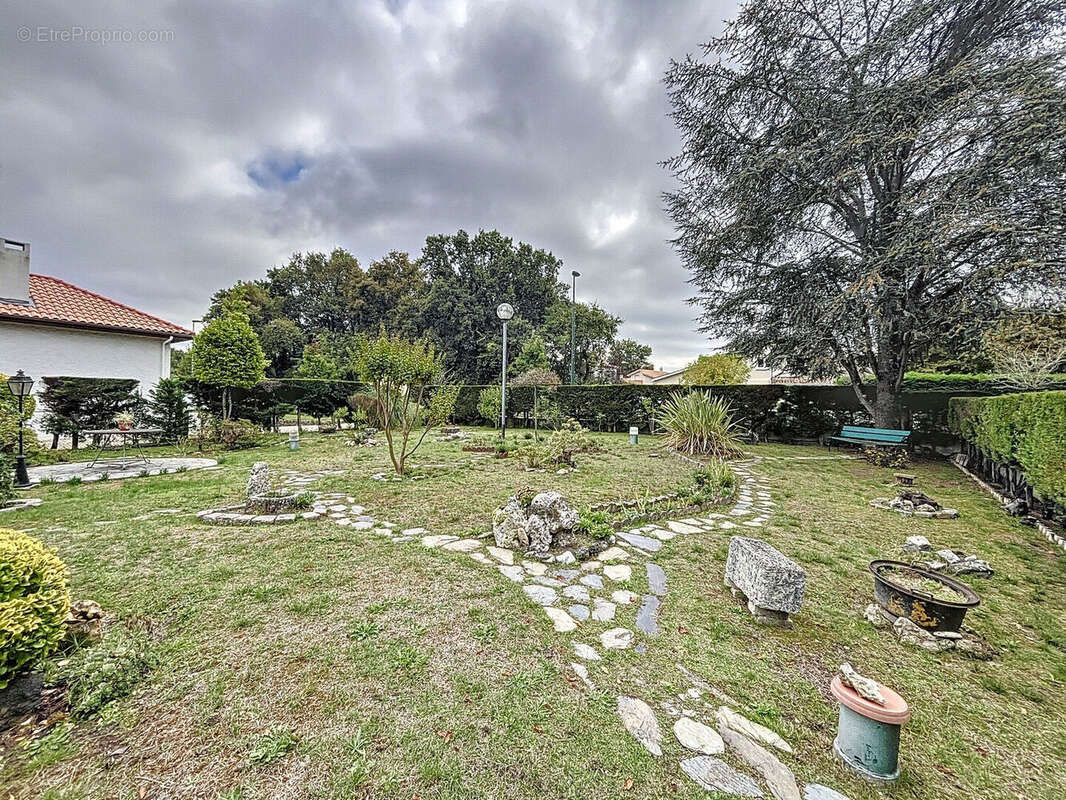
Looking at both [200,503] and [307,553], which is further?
[200,503]

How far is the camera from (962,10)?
22.6 ft

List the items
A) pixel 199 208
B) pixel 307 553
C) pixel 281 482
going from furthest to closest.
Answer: pixel 199 208 < pixel 281 482 < pixel 307 553

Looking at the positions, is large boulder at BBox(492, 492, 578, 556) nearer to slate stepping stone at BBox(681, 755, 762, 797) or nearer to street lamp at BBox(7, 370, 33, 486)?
slate stepping stone at BBox(681, 755, 762, 797)

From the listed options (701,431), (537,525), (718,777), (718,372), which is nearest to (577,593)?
(537,525)

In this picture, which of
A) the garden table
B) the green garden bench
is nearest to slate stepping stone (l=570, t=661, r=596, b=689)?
the garden table

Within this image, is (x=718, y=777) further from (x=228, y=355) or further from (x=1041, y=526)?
(x=228, y=355)

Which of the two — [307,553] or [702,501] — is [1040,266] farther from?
[307,553]

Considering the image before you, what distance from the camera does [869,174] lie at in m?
8.02

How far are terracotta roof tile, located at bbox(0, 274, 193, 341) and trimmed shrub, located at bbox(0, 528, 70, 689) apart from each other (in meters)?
10.5

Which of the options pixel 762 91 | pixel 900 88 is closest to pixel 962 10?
pixel 900 88

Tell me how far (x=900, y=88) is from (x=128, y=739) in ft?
39.4

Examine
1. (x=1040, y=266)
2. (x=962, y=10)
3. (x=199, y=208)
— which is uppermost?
(x=962, y=10)

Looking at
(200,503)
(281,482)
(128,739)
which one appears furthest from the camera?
(281,482)

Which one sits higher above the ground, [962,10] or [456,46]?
[962,10]
